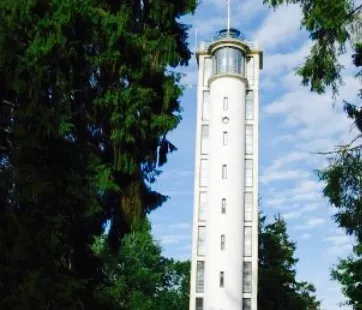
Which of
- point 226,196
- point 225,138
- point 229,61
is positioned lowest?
point 226,196

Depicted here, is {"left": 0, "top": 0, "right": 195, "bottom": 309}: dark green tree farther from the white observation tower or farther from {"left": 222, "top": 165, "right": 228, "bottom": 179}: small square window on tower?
{"left": 222, "top": 165, "right": 228, "bottom": 179}: small square window on tower

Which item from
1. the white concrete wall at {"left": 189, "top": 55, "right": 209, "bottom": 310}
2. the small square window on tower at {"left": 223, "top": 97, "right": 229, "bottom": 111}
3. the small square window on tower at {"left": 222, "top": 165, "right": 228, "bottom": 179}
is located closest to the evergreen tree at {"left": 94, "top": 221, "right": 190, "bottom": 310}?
the white concrete wall at {"left": 189, "top": 55, "right": 209, "bottom": 310}

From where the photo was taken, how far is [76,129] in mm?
12297

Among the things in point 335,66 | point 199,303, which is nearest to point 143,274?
Result: point 199,303

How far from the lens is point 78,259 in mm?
12539

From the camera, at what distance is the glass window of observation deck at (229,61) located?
4375 cm

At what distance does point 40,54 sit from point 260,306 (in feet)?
105

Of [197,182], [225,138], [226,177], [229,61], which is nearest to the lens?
[226,177]

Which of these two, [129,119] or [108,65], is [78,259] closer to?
[129,119]

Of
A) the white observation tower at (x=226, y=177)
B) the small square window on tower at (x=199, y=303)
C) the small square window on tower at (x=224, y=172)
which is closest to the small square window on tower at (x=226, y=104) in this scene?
the white observation tower at (x=226, y=177)

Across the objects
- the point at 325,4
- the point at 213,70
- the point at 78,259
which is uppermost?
the point at 213,70

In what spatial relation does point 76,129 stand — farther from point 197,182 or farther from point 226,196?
point 197,182

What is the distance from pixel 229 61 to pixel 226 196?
929 cm

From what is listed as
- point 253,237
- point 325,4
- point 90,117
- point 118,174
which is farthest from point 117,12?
point 253,237
